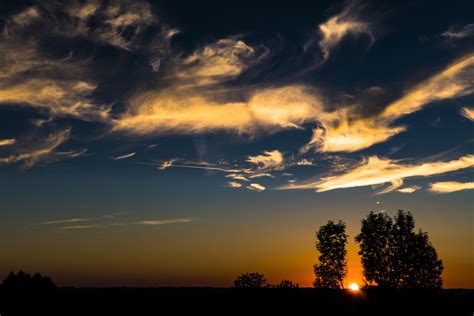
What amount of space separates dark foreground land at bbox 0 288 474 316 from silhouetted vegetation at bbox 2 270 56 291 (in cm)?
1573

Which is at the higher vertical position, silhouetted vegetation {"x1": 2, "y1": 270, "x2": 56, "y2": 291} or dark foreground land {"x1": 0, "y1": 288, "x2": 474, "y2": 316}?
silhouetted vegetation {"x1": 2, "y1": 270, "x2": 56, "y2": 291}

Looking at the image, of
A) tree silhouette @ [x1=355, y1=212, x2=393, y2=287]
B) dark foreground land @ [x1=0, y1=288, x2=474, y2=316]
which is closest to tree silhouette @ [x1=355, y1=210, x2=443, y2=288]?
tree silhouette @ [x1=355, y1=212, x2=393, y2=287]

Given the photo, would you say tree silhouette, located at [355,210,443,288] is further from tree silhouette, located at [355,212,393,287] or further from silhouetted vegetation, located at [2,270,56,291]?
silhouetted vegetation, located at [2,270,56,291]

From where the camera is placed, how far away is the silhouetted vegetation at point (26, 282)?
5868 centimetres

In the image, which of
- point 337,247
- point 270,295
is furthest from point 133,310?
point 337,247

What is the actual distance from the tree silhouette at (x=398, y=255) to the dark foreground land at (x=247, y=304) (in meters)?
38.3

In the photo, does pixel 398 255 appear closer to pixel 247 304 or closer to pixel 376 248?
pixel 376 248

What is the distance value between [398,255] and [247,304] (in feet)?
171

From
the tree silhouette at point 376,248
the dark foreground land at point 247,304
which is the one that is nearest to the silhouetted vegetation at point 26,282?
the dark foreground land at point 247,304

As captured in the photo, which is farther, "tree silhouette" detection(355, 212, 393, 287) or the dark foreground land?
"tree silhouette" detection(355, 212, 393, 287)

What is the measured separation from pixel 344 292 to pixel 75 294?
26057 millimetres

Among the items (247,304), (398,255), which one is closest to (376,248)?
(398,255)

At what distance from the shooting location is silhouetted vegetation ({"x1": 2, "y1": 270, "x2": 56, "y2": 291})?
58681 millimetres

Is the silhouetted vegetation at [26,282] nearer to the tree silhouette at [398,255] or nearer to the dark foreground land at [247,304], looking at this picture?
the dark foreground land at [247,304]
